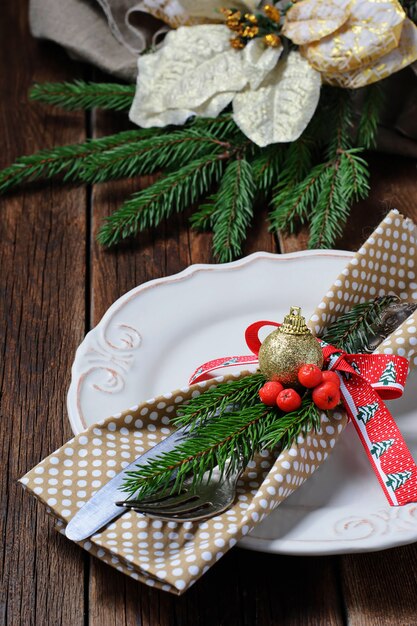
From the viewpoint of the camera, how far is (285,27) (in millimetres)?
940

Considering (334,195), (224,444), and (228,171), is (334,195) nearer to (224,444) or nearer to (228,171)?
(228,171)

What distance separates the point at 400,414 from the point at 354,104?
479 millimetres

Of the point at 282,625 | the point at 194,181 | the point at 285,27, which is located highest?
the point at 285,27

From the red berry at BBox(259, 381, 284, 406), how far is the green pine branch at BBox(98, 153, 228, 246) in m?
0.36

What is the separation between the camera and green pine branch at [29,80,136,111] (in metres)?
1.07

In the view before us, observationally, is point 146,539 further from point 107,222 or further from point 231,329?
point 107,222

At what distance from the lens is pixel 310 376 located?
1.94 feet

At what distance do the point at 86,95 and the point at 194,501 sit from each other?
0.68 metres

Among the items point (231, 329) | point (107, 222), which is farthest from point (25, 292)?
point (231, 329)

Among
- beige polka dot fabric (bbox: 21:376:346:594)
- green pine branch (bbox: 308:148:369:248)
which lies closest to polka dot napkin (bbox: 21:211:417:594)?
beige polka dot fabric (bbox: 21:376:346:594)

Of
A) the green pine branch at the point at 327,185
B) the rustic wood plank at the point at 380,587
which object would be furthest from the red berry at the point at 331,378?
the green pine branch at the point at 327,185

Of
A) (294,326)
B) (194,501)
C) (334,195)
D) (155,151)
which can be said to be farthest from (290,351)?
(155,151)

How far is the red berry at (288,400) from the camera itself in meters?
0.59

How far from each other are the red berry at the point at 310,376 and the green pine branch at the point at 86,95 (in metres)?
0.58
